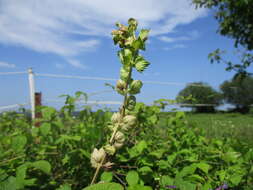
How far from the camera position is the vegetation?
2.17 ft

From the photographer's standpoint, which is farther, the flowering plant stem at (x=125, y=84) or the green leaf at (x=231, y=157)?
the green leaf at (x=231, y=157)

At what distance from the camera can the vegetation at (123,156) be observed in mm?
662

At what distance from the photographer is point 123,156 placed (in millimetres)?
1190

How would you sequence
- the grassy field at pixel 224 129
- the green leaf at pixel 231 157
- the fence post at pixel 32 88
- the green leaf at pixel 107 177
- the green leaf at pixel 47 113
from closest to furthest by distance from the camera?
the green leaf at pixel 107 177
the green leaf at pixel 231 157
the green leaf at pixel 47 113
the grassy field at pixel 224 129
the fence post at pixel 32 88

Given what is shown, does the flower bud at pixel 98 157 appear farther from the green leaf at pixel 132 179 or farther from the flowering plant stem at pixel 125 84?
the green leaf at pixel 132 179

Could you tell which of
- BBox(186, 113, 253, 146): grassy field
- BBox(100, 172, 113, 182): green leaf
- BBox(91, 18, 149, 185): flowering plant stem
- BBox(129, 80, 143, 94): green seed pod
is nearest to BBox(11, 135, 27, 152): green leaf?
BBox(100, 172, 113, 182): green leaf

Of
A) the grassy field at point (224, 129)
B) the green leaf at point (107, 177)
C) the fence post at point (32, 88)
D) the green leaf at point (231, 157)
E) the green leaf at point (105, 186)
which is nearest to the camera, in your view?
the green leaf at point (105, 186)

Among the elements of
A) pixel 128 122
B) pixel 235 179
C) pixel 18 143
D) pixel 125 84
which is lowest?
pixel 235 179

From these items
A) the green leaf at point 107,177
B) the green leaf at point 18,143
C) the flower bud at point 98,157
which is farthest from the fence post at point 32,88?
the flower bud at point 98,157

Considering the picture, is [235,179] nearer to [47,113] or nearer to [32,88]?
[47,113]

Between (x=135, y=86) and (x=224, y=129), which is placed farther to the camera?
(x=224, y=129)

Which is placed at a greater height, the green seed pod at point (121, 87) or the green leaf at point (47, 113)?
the green seed pod at point (121, 87)

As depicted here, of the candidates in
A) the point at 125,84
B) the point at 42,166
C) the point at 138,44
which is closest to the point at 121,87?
the point at 125,84

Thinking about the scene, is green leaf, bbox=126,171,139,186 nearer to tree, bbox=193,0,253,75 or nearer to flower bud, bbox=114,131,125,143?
flower bud, bbox=114,131,125,143
